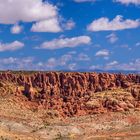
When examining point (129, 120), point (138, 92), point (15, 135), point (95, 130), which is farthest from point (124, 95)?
point (15, 135)

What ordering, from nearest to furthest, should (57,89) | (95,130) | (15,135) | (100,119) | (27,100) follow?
(15,135), (95,130), (100,119), (27,100), (57,89)

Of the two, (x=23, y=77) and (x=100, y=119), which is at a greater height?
(x=23, y=77)

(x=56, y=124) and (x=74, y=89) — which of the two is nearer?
(x=56, y=124)

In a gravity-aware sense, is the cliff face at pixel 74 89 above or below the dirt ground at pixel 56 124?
above

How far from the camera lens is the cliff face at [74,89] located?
14488 cm

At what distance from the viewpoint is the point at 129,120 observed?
138 metres

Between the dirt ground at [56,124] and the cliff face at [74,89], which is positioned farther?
the cliff face at [74,89]

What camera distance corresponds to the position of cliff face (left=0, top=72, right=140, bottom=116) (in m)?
145

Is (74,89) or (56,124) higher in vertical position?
(74,89)

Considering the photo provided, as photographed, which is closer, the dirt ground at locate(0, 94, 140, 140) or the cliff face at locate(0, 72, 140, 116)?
the dirt ground at locate(0, 94, 140, 140)

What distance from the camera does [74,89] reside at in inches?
6260

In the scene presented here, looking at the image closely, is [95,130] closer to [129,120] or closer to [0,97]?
[129,120]

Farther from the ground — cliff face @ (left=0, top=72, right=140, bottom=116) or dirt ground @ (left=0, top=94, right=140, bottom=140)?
cliff face @ (left=0, top=72, right=140, bottom=116)

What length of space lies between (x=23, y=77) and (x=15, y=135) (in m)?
46.3
